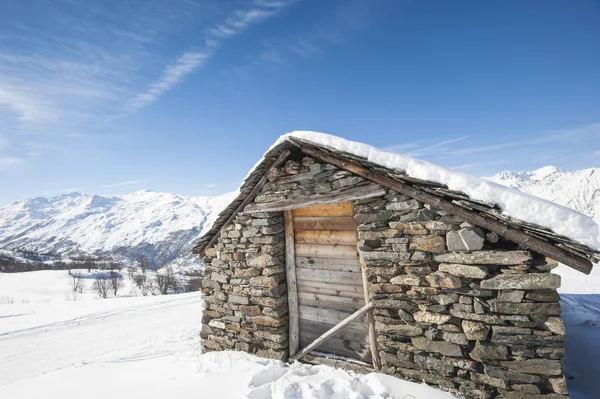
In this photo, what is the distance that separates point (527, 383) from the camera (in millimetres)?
3262

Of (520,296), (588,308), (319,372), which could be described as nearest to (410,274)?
(520,296)

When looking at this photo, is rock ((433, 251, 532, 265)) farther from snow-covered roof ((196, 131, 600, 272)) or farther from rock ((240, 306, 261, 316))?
rock ((240, 306, 261, 316))

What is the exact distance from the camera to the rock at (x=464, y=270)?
11.2 ft

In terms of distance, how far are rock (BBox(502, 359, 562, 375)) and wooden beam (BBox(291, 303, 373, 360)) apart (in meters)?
1.78

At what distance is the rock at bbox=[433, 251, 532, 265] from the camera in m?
3.24

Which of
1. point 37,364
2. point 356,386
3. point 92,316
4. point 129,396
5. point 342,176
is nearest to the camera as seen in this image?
point 356,386

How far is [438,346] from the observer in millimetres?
3709

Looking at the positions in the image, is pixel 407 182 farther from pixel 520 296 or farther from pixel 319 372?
pixel 319 372

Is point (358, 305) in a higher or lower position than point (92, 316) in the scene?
higher

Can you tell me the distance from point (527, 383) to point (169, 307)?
18.1 metres

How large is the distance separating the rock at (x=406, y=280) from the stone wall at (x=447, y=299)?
14 mm

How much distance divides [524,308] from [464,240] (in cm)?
94

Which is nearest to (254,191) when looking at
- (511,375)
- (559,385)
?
(511,375)

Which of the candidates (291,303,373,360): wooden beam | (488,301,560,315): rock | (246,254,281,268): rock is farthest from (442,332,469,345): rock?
(246,254,281,268): rock
